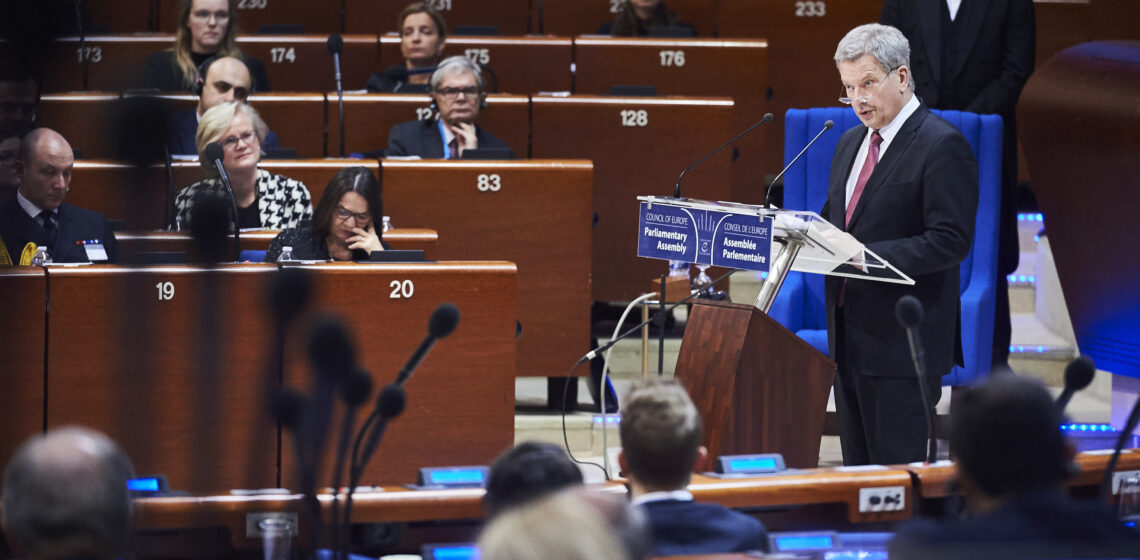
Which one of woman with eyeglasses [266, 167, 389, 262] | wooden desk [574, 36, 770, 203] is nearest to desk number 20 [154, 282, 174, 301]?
woman with eyeglasses [266, 167, 389, 262]

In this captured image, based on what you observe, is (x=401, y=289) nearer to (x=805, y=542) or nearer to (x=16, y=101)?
(x=805, y=542)

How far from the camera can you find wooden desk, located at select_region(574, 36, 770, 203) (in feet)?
17.5

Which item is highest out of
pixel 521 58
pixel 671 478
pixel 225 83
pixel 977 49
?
pixel 521 58

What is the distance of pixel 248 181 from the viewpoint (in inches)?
163

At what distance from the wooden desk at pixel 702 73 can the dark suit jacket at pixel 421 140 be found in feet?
2.71

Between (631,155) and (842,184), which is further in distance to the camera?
(631,155)

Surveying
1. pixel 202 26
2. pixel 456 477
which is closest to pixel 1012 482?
pixel 456 477

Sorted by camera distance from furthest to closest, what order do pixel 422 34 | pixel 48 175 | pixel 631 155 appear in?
1. pixel 422 34
2. pixel 631 155
3. pixel 48 175

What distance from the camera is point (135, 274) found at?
104 centimetres

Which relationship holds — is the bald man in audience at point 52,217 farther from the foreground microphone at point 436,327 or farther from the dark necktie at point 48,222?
the foreground microphone at point 436,327

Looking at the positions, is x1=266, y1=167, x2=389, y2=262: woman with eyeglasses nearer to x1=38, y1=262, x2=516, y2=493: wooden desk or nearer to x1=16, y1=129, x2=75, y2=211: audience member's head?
x1=38, y1=262, x2=516, y2=493: wooden desk

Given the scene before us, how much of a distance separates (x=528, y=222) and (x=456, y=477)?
2.27m

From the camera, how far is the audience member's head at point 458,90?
4.70 metres

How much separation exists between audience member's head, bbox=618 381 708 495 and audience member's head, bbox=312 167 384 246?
1933mm
